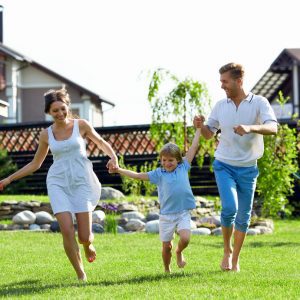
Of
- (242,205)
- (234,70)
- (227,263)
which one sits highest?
(234,70)

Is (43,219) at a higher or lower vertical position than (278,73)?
lower

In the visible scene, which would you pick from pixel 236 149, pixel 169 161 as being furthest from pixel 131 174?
Result: pixel 236 149

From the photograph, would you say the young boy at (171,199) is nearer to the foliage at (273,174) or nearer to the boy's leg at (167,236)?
the boy's leg at (167,236)

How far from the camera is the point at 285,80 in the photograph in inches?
1752

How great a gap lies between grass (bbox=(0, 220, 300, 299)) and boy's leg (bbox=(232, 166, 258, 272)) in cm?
21

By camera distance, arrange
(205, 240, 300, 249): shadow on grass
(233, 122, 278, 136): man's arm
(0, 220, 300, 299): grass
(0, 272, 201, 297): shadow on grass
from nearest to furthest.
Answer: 1. (0, 220, 300, 299): grass
2. (0, 272, 201, 297): shadow on grass
3. (233, 122, 278, 136): man's arm
4. (205, 240, 300, 249): shadow on grass

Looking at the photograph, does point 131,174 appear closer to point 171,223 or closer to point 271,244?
point 171,223

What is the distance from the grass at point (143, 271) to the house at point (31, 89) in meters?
27.5

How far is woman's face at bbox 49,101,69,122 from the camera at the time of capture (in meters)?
7.43

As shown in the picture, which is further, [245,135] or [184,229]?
[184,229]

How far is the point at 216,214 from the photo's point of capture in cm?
1574

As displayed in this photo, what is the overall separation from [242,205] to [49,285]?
1.87 meters

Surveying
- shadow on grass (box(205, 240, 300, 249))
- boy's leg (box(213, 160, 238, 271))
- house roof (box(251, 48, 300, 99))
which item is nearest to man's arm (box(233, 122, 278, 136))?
boy's leg (box(213, 160, 238, 271))

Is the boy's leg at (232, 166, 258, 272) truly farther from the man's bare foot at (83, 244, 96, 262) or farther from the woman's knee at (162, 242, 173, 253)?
the man's bare foot at (83, 244, 96, 262)
